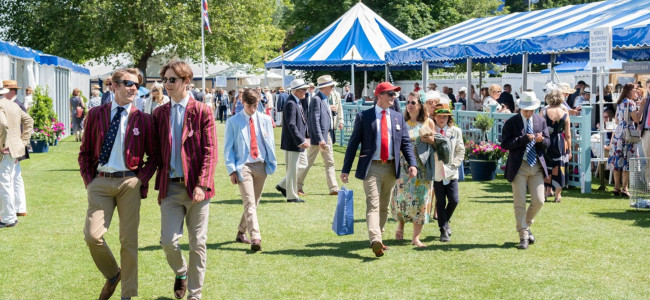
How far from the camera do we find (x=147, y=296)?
666cm

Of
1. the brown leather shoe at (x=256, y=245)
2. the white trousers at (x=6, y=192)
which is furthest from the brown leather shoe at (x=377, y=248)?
the white trousers at (x=6, y=192)

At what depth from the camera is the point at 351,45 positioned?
28.2 m

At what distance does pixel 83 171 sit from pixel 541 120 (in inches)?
203

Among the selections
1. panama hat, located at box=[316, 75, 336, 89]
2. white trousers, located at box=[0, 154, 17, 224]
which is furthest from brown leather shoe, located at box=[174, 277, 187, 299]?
panama hat, located at box=[316, 75, 336, 89]

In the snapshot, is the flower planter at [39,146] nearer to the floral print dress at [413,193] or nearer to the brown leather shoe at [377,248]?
the floral print dress at [413,193]

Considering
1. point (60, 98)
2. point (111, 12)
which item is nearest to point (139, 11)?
point (111, 12)

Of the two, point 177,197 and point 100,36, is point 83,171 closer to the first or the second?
point 177,197

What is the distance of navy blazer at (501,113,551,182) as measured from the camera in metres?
8.65

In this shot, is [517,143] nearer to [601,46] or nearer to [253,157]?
[253,157]

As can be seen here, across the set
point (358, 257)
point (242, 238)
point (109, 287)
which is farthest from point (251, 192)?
point (109, 287)

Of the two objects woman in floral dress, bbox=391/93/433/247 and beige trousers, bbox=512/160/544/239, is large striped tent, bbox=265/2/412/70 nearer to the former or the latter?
woman in floral dress, bbox=391/93/433/247

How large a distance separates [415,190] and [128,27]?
3710cm

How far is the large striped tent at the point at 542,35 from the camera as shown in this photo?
48.1 feet

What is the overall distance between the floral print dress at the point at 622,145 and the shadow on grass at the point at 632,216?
1.51 m
